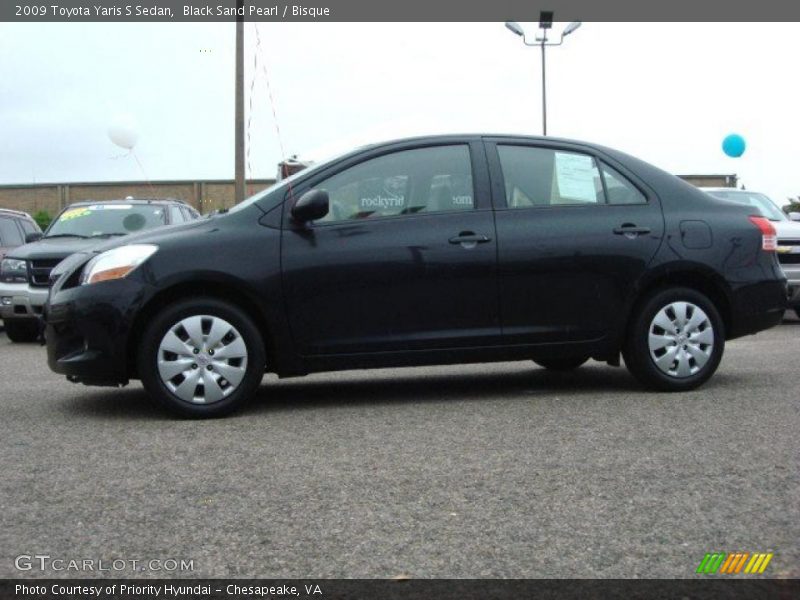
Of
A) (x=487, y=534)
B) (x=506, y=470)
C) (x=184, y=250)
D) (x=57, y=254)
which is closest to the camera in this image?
(x=487, y=534)

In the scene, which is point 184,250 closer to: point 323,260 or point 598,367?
point 323,260

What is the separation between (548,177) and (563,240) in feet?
1.56

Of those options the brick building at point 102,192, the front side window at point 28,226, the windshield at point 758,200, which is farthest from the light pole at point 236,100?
the brick building at point 102,192

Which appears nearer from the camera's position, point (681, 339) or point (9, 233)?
point (681, 339)

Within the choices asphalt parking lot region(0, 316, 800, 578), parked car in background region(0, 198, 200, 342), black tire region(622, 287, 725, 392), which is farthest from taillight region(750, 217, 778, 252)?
parked car in background region(0, 198, 200, 342)

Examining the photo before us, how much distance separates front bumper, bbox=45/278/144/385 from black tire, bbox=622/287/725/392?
314 centimetres

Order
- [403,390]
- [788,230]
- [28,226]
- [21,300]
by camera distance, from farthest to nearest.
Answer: [28,226]
[788,230]
[21,300]
[403,390]

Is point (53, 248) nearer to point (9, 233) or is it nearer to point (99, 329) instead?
point (9, 233)

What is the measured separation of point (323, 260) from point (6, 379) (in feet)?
11.7

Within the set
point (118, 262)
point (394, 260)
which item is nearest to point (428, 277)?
point (394, 260)

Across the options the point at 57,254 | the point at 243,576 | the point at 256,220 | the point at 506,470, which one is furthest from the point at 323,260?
the point at 57,254

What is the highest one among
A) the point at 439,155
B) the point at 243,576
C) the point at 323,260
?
the point at 439,155

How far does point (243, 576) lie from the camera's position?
3496 mm

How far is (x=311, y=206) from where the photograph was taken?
6387 millimetres
